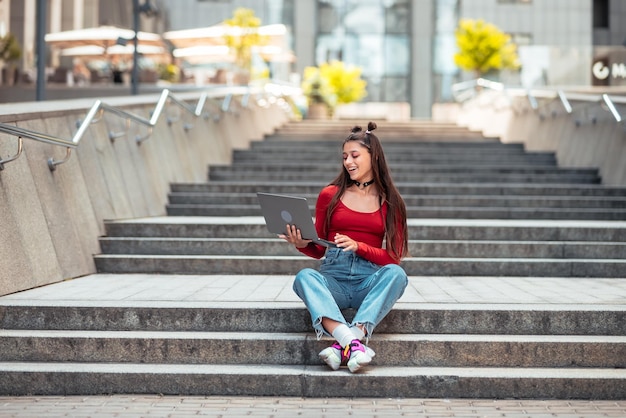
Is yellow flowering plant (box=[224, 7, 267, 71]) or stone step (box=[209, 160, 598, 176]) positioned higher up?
yellow flowering plant (box=[224, 7, 267, 71])

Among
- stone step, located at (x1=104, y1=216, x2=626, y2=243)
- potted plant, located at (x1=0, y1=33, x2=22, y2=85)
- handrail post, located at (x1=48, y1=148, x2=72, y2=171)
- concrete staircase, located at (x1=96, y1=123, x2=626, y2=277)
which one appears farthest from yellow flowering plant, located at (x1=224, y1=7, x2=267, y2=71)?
handrail post, located at (x1=48, y1=148, x2=72, y2=171)

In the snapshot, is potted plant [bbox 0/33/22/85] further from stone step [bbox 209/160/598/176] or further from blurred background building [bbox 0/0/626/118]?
stone step [bbox 209/160/598/176]

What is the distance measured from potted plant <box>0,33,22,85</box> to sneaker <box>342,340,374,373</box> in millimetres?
22353

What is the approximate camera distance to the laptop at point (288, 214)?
5.14 meters

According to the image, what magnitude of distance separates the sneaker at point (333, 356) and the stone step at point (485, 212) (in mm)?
4905

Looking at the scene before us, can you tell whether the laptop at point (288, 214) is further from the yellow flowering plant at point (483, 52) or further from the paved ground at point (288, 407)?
the yellow flowering plant at point (483, 52)

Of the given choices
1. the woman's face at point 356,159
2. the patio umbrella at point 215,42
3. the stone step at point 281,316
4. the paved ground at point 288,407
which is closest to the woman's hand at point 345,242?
the woman's face at point 356,159

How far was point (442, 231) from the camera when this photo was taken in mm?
8688

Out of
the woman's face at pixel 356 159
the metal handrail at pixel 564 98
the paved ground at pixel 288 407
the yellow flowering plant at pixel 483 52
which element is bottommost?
the paved ground at pixel 288 407

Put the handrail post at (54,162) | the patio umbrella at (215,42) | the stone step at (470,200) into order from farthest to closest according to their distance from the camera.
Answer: the patio umbrella at (215,42) → the stone step at (470,200) → the handrail post at (54,162)

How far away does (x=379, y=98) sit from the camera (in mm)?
37312

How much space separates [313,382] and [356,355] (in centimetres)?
34

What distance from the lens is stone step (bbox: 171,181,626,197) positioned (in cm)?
1095

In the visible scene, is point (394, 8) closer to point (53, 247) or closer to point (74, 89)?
point (74, 89)
